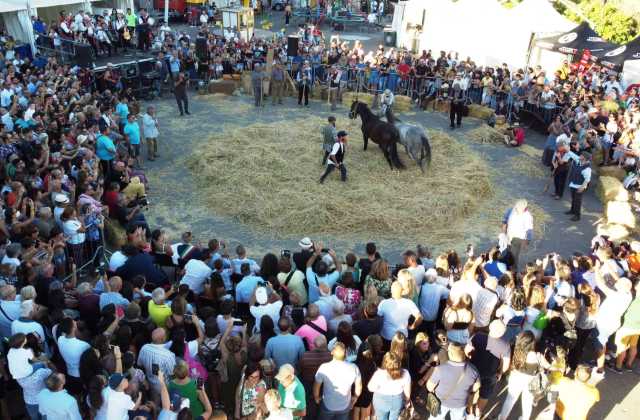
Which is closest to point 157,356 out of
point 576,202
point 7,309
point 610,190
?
point 7,309

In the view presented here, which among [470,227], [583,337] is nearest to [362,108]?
[470,227]

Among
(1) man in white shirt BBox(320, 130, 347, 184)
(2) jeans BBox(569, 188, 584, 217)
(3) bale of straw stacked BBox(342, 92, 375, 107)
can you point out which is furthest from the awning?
(1) man in white shirt BBox(320, 130, 347, 184)

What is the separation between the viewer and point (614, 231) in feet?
34.2

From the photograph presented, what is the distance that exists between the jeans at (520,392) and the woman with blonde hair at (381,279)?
1722mm

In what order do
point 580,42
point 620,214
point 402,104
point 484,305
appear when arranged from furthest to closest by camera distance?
point 402,104 → point 580,42 → point 620,214 → point 484,305

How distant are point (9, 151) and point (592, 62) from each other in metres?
19.9

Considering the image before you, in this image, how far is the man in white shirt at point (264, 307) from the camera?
596cm

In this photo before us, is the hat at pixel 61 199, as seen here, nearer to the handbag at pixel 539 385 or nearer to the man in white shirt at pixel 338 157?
the man in white shirt at pixel 338 157

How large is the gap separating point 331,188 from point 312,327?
6678 millimetres

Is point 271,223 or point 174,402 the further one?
point 271,223

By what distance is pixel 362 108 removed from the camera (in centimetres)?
1463

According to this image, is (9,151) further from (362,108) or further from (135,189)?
(362,108)

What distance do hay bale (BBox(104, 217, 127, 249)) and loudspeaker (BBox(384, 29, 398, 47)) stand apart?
24.3 meters

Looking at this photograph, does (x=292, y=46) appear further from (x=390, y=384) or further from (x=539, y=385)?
(x=390, y=384)
